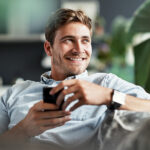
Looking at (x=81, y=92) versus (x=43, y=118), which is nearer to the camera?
(x=81, y=92)

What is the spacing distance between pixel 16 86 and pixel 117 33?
248 centimetres

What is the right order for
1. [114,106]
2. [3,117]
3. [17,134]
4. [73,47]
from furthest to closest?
[3,117]
[73,47]
[17,134]
[114,106]

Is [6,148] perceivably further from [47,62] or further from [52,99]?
[47,62]

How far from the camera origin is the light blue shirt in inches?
45.9

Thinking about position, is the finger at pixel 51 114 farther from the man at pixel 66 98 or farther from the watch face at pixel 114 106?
the watch face at pixel 114 106

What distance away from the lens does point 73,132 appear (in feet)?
3.91

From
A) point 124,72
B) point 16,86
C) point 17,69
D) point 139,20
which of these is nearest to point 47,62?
point 17,69

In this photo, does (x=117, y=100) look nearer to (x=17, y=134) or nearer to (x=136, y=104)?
(x=136, y=104)

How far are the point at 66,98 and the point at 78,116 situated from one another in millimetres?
85

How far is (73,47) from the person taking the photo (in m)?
1.27

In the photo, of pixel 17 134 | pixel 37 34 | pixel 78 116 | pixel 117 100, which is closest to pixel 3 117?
pixel 17 134

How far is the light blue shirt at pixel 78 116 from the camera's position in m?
1.17

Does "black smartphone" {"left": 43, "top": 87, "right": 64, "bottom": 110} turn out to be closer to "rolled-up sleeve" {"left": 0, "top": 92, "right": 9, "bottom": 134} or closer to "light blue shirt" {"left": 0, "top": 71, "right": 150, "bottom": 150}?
"light blue shirt" {"left": 0, "top": 71, "right": 150, "bottom": 150}

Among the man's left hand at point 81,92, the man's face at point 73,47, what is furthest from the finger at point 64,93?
the man's face at point 73,47
